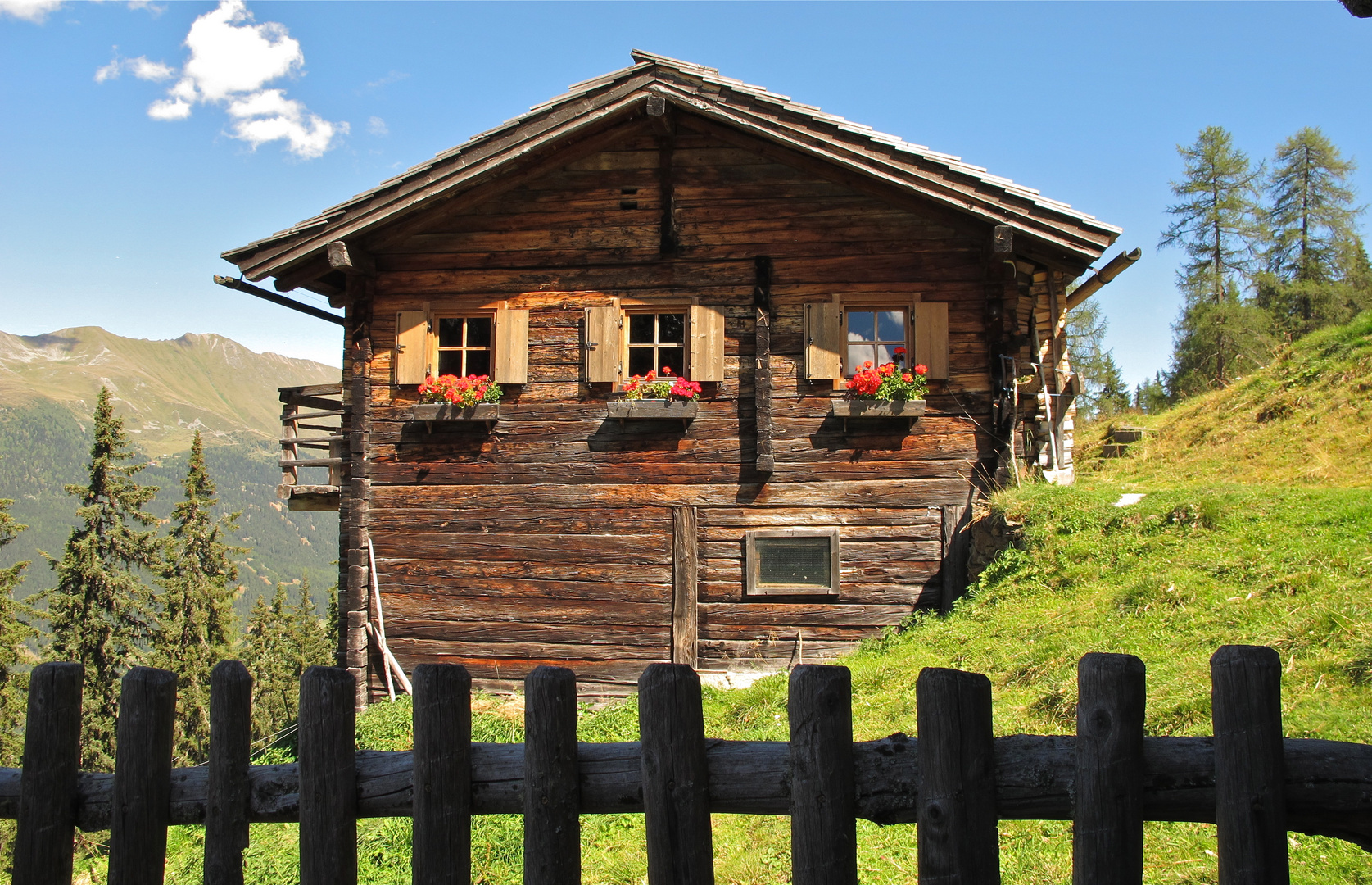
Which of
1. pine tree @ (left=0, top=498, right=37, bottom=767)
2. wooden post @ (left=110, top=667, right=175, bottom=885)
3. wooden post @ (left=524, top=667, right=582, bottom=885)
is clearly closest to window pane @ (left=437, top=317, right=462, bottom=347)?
wooden post @ (left=110, top=667, right=175, bottom=885)

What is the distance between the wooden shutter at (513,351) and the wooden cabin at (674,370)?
33 mm

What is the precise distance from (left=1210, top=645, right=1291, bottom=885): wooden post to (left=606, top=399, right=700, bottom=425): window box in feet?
27.5

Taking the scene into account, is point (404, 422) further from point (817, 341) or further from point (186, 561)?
point (186, 561)

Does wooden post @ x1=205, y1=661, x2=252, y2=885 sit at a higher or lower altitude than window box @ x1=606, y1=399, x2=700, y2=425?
lower

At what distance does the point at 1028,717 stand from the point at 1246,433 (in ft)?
30.4

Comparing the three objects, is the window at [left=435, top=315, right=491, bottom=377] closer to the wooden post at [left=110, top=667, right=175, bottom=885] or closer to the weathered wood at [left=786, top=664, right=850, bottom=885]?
the wooden post at [left=110, top=667, right=175, bottom=885]

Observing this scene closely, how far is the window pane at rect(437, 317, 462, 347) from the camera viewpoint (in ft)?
36.8

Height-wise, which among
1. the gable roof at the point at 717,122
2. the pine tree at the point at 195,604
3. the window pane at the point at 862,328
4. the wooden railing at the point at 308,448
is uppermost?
the gable roof at the point at 717,122

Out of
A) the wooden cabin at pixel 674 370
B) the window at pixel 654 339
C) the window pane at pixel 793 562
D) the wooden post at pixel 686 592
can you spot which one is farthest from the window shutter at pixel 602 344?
the window pane at pixel 793 562

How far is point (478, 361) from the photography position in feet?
36.9

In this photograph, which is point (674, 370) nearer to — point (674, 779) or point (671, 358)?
point (671, 358)

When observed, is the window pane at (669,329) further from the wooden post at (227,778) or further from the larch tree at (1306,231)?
the larch tree at (1306,231)

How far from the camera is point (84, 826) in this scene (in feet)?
9.00

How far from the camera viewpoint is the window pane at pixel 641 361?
36.2ft
